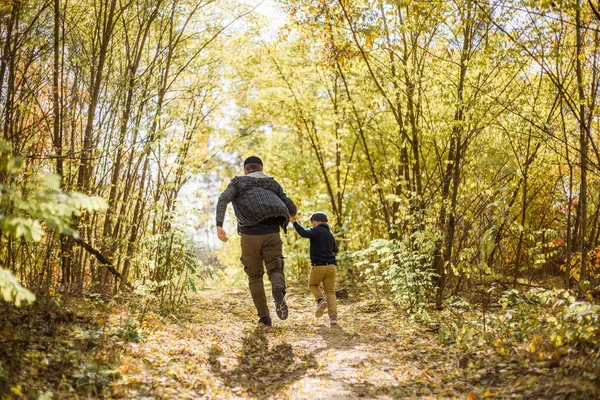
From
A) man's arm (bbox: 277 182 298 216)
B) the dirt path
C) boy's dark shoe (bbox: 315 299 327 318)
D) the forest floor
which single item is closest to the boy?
boy's dark shoe (bbox: 315 299 327 318)

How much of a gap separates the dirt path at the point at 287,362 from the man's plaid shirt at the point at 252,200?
52.9 inches

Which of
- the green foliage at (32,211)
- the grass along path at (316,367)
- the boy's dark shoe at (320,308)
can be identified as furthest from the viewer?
the boy's dark shoe at (320,308)

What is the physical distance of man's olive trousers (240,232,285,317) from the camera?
576cm

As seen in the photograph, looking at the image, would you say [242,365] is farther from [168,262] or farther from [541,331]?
[541,331]

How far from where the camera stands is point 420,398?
11.7 ft

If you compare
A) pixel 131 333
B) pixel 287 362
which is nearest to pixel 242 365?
pixel 287 362

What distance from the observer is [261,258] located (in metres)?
5.88

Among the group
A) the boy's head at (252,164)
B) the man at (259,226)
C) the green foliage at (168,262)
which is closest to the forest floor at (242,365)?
the green foliage at (168,262)

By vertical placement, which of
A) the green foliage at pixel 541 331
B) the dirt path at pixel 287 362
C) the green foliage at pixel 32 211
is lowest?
the dirt path at pixel 287 362

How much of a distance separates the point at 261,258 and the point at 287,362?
145 cm

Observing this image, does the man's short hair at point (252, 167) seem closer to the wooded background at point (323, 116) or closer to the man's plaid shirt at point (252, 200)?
the man's plaid shirt at point (252, 200)

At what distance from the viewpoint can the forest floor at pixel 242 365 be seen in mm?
3320

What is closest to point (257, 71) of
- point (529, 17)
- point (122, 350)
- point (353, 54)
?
point (353, 54)

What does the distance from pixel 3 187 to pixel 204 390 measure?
2182 mm
